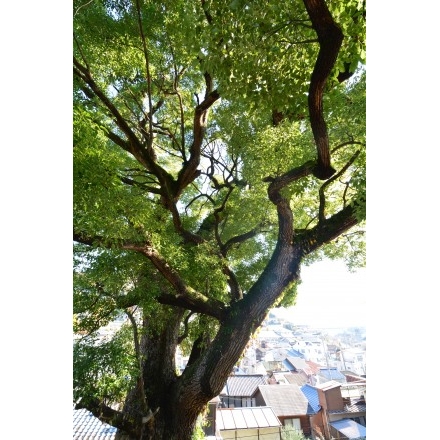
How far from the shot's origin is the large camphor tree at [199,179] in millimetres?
1294

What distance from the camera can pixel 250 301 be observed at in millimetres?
2523

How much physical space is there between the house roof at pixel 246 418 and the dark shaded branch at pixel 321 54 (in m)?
2.62

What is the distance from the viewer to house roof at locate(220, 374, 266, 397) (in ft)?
10.2

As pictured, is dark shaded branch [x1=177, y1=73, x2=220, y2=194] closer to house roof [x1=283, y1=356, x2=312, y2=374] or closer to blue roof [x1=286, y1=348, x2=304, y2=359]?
blue roof [x1=286, y1=348, x2=304, y2=359]

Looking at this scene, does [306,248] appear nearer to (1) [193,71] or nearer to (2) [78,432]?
(1) [193,71]

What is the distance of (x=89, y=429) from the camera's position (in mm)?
2209

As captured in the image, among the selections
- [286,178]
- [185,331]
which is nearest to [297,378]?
[185,331]

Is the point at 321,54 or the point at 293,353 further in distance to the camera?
the point at 293,353

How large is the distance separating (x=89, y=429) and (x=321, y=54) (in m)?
2.59

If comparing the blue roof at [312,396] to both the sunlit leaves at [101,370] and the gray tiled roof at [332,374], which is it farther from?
the sunlit leaves at [101,370]

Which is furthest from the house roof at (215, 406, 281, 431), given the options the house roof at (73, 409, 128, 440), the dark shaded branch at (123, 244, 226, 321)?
the dark shaded branch at (123, 244, 226, 321)

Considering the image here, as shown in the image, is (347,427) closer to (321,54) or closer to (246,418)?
(246,418)
